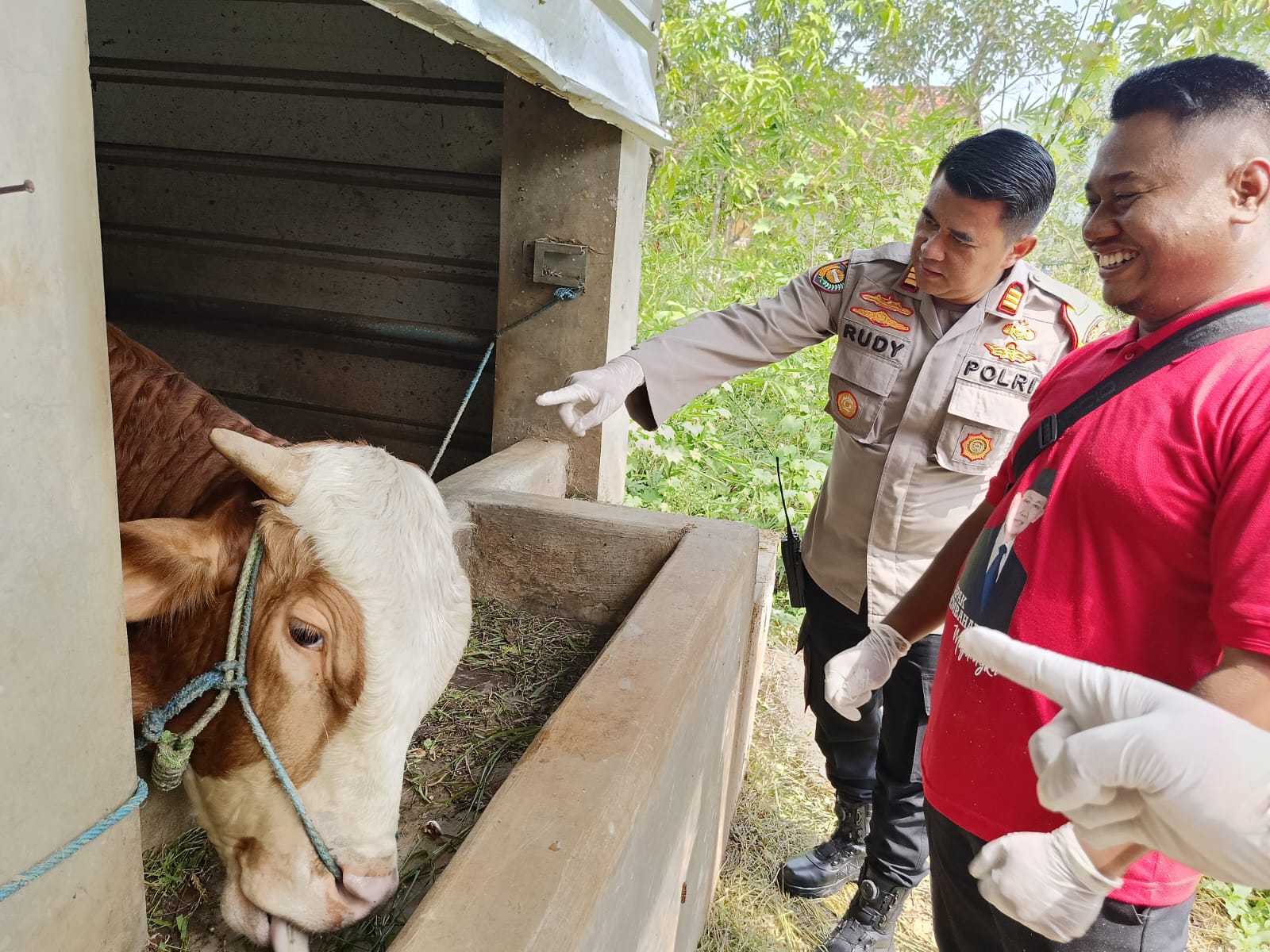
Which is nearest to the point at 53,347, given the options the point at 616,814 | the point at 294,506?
the point at 294,506

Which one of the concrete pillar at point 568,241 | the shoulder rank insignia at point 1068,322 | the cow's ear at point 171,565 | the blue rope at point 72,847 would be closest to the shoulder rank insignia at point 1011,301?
the shoulder rank insignia at point 1068,322

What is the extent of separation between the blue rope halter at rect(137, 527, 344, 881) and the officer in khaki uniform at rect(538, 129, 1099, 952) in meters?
1.05

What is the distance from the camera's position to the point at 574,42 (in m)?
2.87

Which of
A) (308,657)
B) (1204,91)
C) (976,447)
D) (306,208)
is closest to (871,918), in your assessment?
(976,447)

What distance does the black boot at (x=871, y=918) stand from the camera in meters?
2.96

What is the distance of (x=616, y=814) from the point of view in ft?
4.99

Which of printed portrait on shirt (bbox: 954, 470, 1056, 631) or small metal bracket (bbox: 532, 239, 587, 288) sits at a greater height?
small metal bracket (bbox: 532, 239, 587, 288)

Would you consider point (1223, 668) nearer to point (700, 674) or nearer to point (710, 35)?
point (700, 674)


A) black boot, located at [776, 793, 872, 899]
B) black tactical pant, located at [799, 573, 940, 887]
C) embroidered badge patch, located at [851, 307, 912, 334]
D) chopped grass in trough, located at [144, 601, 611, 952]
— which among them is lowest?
black boot, located at [776, 793, 872, 899]

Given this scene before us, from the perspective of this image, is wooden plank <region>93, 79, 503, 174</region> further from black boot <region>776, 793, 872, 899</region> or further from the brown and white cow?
black boot <region>776, 793, 872, 899</region>

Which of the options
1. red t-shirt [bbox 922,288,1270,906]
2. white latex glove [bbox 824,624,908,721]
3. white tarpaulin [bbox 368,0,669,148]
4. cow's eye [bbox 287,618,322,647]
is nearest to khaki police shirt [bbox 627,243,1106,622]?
white latex glove [bbox 824,624,908,721]

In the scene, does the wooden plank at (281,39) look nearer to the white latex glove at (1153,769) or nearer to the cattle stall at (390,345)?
the cattle stall at (390,345)

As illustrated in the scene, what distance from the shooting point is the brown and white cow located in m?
1.57

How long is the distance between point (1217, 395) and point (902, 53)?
1436cm
